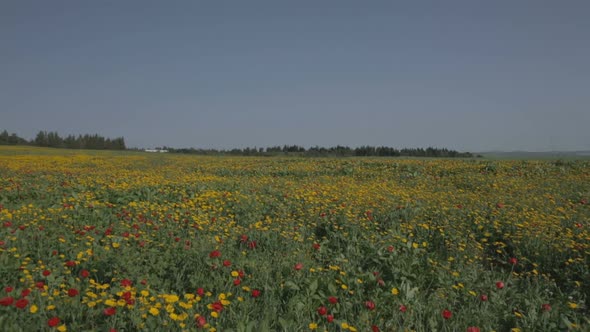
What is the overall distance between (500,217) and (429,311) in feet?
15.5

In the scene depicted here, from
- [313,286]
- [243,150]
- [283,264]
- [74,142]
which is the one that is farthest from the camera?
[74,142]

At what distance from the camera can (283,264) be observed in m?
4.29

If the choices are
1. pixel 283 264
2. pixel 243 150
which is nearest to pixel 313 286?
pixel 283 264

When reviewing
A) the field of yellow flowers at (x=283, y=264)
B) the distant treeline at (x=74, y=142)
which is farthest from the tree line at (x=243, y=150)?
the field of yellow flowers at (x=283, y=264)

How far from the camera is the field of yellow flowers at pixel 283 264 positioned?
3211 mm

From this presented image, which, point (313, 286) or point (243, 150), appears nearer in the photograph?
point (313, 286)

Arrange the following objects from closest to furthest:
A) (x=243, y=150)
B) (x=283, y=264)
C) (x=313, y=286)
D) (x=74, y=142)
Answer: (x=313, y=286)
(x=283, y=264)
(x=243, y=150)
(x=74, y=142)

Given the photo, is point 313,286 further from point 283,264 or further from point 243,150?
point 243,150

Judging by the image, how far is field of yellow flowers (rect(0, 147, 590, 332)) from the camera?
321 cm

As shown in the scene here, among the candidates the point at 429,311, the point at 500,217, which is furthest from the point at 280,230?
the point at 500,217

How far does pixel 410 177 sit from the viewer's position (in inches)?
618

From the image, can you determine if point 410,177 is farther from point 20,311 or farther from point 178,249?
point 20,311

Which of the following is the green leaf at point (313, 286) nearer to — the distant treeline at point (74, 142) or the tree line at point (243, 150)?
the tree line at point (243, 150)

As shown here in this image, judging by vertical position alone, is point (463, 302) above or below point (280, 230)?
below
